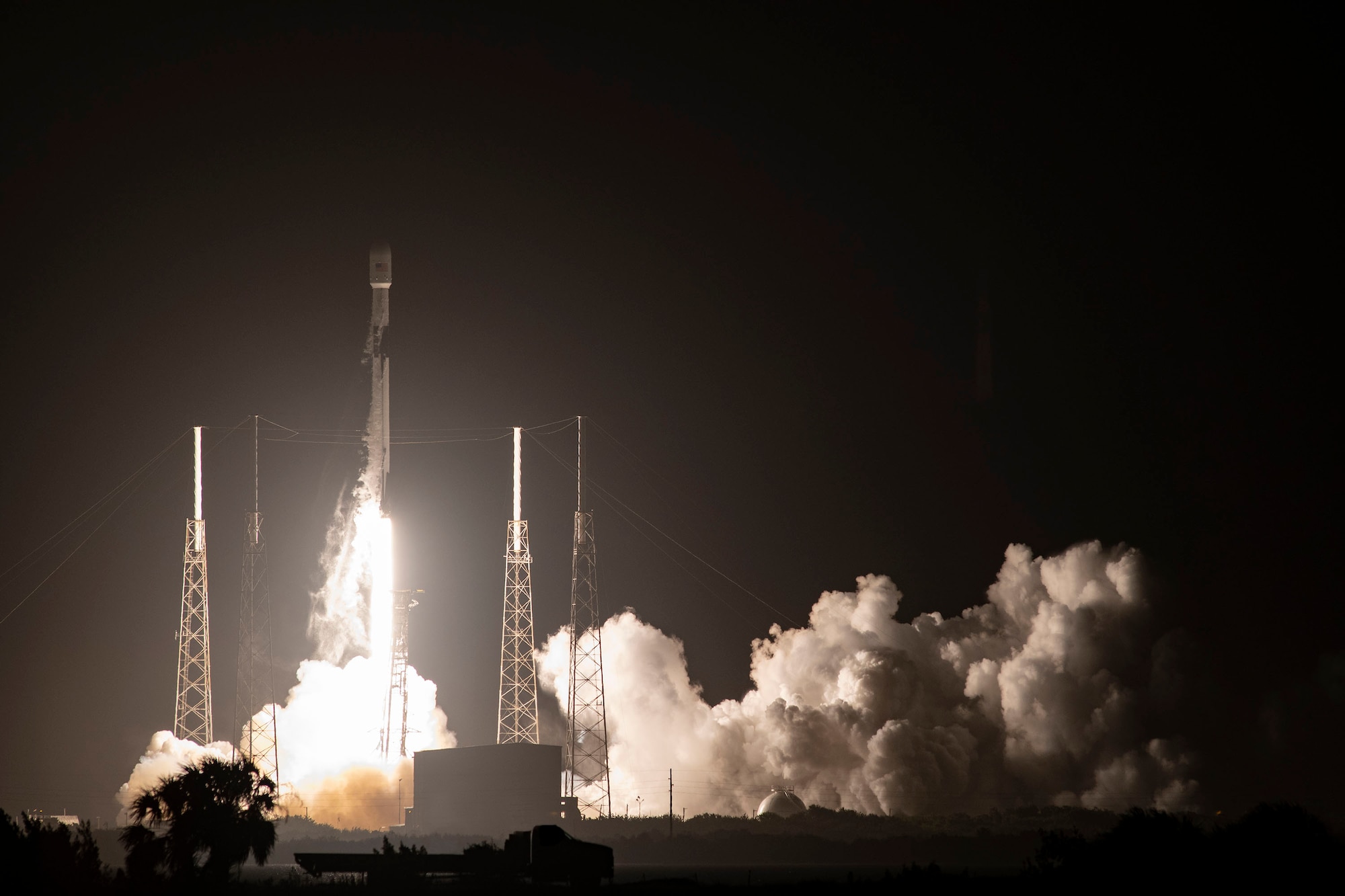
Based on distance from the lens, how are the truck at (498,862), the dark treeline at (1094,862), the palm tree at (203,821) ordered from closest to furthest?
the dark treeline at (1094,862), the palm tree at (203,821), the truck at (498,862)

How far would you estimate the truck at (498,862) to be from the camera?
121ft

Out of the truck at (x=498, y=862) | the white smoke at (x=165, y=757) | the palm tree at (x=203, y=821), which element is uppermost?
the white smoke at (x=165, y=757)

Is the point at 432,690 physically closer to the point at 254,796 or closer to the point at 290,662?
the point at 290,662

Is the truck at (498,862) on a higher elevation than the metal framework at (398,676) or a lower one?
lower

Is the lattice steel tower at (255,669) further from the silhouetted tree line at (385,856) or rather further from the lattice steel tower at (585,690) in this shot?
the silhouetted tree line at (385,856)

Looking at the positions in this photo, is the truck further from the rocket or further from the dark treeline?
the rocket

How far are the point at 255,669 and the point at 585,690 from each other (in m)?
24.8

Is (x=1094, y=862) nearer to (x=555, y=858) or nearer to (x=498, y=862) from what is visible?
(x=555, y=858)

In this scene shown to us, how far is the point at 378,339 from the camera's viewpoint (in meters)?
92.1

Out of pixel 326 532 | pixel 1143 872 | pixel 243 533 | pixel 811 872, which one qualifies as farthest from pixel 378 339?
pixel 1143 872

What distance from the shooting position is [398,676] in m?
85.6

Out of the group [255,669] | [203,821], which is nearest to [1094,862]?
[203,821]

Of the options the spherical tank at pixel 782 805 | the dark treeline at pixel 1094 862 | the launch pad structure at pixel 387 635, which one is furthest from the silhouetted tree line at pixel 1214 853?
the spherical tank at pixel 782 805

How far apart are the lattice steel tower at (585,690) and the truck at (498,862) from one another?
33093 millimetres
